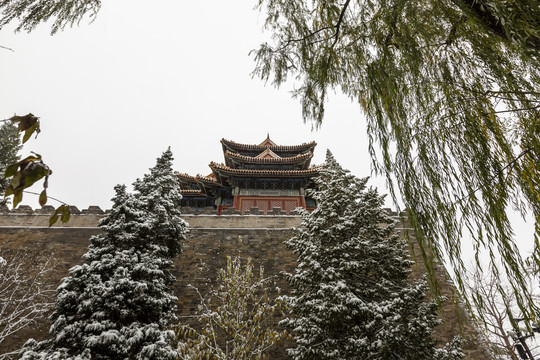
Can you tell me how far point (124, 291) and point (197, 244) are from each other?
433 centimetres

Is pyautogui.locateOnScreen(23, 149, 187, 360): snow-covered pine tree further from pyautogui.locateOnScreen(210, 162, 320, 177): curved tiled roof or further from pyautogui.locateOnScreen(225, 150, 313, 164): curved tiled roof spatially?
pyautogui.locateOnScreen(225, 150, 313, 164): curved tiled roof

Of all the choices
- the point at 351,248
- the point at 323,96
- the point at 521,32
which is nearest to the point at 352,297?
the point at 351,248

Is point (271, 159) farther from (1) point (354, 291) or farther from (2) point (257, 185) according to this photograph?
(1) point (354, 291)

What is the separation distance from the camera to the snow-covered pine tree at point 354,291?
5.22 meters

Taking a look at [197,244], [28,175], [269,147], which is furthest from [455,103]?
[269,147]

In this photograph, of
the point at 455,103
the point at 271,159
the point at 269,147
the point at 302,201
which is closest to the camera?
the point at 455,103

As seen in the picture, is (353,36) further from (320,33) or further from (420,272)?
(420,272)

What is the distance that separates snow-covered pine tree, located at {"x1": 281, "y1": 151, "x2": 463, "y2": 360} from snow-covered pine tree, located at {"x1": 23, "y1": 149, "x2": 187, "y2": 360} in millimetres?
2534

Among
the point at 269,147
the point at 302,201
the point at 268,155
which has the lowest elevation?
the point at 302,201

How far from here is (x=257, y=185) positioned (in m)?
14.6

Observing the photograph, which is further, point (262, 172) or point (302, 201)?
point (262, 172)

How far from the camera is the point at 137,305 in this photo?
5.67 meters

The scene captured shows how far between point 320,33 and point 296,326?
16.4 ft

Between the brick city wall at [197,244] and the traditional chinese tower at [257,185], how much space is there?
2.76 meters
